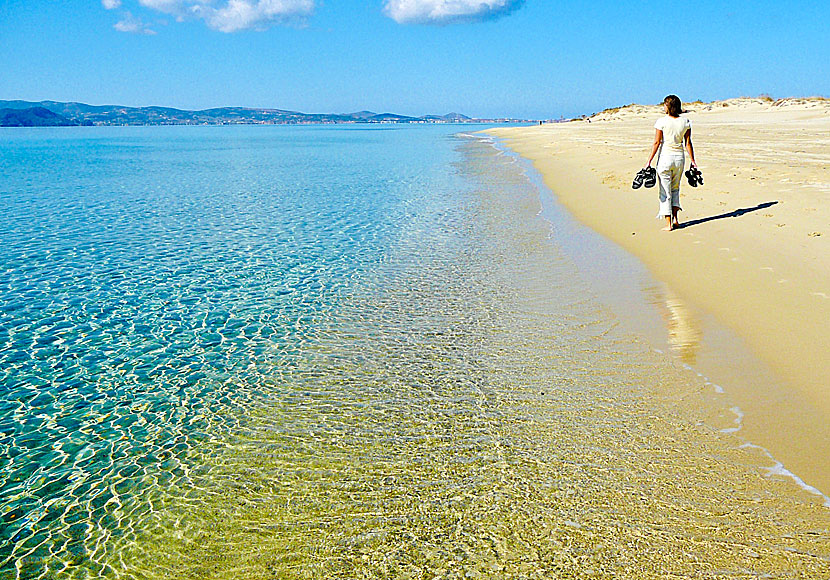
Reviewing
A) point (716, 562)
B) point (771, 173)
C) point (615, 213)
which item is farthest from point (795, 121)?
point (716, 562)

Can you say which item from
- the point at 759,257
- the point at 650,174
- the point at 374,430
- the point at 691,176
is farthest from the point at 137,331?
the point at 691,176

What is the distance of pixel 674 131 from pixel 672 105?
0.50 metres

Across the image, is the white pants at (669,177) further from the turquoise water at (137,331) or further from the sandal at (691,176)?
the turquoise water at (137,331)

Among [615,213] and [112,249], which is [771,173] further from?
[112,249]

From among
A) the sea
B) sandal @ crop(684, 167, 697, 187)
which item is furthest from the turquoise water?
sandal @ crop(684, 167, 697, 187)

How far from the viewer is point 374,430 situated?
5.27 meters

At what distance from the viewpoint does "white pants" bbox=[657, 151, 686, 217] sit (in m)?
12.2


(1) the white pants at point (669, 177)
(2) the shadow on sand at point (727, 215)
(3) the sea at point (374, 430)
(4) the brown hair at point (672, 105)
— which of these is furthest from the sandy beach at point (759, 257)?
(4) the brown hair at point (672, 105)

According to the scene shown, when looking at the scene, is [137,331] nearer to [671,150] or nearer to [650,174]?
[650,174]

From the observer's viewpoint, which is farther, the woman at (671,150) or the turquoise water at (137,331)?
the woman at (671,150)

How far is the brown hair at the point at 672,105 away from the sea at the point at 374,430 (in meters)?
3.52

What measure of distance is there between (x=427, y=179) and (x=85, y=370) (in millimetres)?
22071

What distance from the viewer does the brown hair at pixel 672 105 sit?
12.0 metres

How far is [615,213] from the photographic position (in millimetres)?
15484
